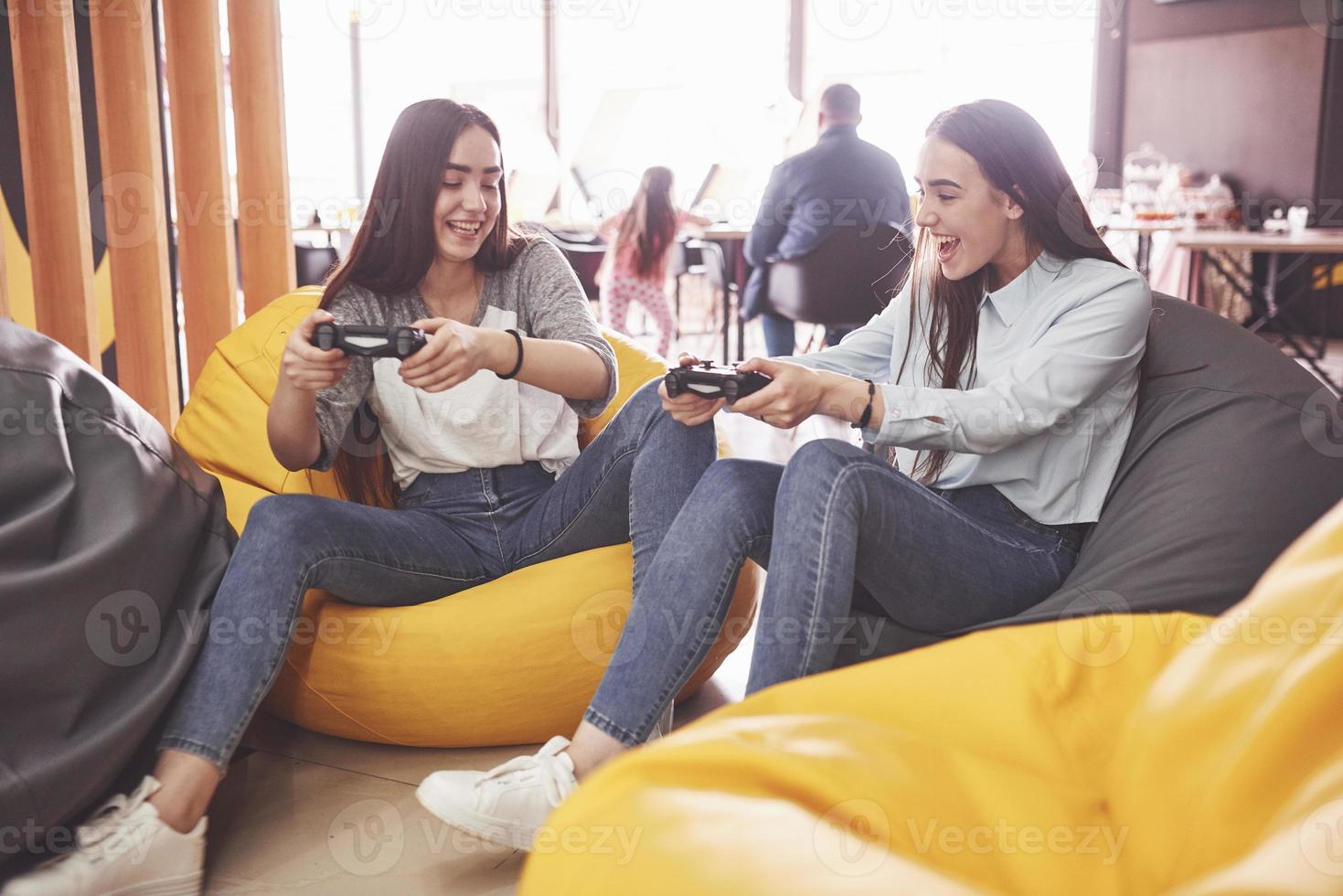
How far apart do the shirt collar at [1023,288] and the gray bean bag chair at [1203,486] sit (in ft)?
0.78

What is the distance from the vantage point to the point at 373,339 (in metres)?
1.77

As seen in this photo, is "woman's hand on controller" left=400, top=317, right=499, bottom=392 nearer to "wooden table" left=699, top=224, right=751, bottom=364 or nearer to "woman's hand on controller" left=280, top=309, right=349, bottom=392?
"woman's hand on controller" left=280, top=309, right=349, bottom=392

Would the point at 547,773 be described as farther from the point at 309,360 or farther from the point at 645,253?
the point at 645,253

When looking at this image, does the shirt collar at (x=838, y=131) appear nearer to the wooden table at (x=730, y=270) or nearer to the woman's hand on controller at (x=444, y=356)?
the wooden table at (x=730, y=270)

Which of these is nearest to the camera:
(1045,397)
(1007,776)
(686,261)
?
(1007,776)

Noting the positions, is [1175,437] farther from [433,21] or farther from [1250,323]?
[433,21]

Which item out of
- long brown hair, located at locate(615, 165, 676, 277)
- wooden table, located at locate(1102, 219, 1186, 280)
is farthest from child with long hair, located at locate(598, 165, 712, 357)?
wooden table, located at locate(1102, 219, 1186, 280)

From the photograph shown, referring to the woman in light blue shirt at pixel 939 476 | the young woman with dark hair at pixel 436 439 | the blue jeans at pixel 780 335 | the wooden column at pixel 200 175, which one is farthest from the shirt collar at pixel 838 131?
the woman in light blue shirt at pixel 939 476

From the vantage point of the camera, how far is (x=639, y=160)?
31.7 feet

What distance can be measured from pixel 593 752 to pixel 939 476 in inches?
28.4

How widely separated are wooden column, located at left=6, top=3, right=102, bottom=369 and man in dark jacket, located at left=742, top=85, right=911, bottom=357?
2.61 metres

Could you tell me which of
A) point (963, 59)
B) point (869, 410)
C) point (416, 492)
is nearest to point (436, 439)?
point (416, 492)

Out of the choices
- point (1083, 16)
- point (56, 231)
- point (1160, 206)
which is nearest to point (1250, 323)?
point (1160, 206)

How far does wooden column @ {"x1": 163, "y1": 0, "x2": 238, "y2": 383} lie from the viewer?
311cm
